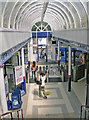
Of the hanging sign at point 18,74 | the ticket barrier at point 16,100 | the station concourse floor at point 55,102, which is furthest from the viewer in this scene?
the hanging sign at point 18,74

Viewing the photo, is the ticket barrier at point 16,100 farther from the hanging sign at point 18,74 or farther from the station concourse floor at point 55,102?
the hanging sign at point 18,74

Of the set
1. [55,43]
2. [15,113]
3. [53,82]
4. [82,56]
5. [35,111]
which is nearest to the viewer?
[15,113]

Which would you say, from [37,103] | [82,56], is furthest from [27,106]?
[82,56]

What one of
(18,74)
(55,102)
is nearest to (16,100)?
(18,74)

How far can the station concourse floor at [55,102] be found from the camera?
7816 millimetres

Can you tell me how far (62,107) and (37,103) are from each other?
152cm

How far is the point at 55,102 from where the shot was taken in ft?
30.1

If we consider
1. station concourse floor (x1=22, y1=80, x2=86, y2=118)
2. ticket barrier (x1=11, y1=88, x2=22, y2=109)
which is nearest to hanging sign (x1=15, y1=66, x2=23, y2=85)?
ticket barrier (x1=11, y1=88, x2=22, y2=109)

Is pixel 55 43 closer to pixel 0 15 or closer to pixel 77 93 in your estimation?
pixel 77 93

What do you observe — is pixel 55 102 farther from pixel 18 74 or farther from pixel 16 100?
pixel 18 74

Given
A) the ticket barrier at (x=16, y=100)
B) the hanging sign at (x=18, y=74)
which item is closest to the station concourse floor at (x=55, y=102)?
the ticket barrier at (x=16, y=100)

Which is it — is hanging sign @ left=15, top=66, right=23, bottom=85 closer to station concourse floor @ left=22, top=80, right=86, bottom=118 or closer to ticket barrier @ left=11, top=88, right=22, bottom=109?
ticket barrier @ left=11, top=88, right=22, bottom=109

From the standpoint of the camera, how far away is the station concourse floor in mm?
7816

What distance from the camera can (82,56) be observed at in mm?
13969
